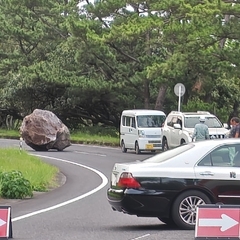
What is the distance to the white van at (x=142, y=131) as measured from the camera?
34031 millimetres

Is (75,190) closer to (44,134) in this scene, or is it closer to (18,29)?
(44,134)

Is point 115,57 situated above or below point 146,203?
above

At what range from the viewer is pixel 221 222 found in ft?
33.0

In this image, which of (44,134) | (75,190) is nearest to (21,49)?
(44,134)

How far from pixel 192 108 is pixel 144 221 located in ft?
98.9

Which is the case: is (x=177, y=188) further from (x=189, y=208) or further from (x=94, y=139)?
(x=94, y=139)

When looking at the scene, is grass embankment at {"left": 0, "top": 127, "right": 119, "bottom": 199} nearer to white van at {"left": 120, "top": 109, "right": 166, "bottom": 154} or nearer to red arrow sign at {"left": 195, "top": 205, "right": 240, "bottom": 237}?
white van at {"left": 120, "top": 109, "right": 166, "bottom": 154}

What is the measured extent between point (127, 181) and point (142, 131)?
2187 centimetres

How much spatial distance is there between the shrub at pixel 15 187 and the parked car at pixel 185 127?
10.9 m

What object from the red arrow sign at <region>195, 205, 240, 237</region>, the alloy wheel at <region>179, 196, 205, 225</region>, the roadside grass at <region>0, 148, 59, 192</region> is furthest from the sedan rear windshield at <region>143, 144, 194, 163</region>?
the roadside grass at <region>0, 148, 59, 192</region>

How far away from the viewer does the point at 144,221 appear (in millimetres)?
13891

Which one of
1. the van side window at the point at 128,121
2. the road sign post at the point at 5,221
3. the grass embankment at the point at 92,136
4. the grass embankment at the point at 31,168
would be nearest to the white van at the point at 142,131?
the van side window at the point at 128,121

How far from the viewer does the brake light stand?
40.1 ft

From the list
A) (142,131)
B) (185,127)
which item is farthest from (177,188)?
(142,131)
